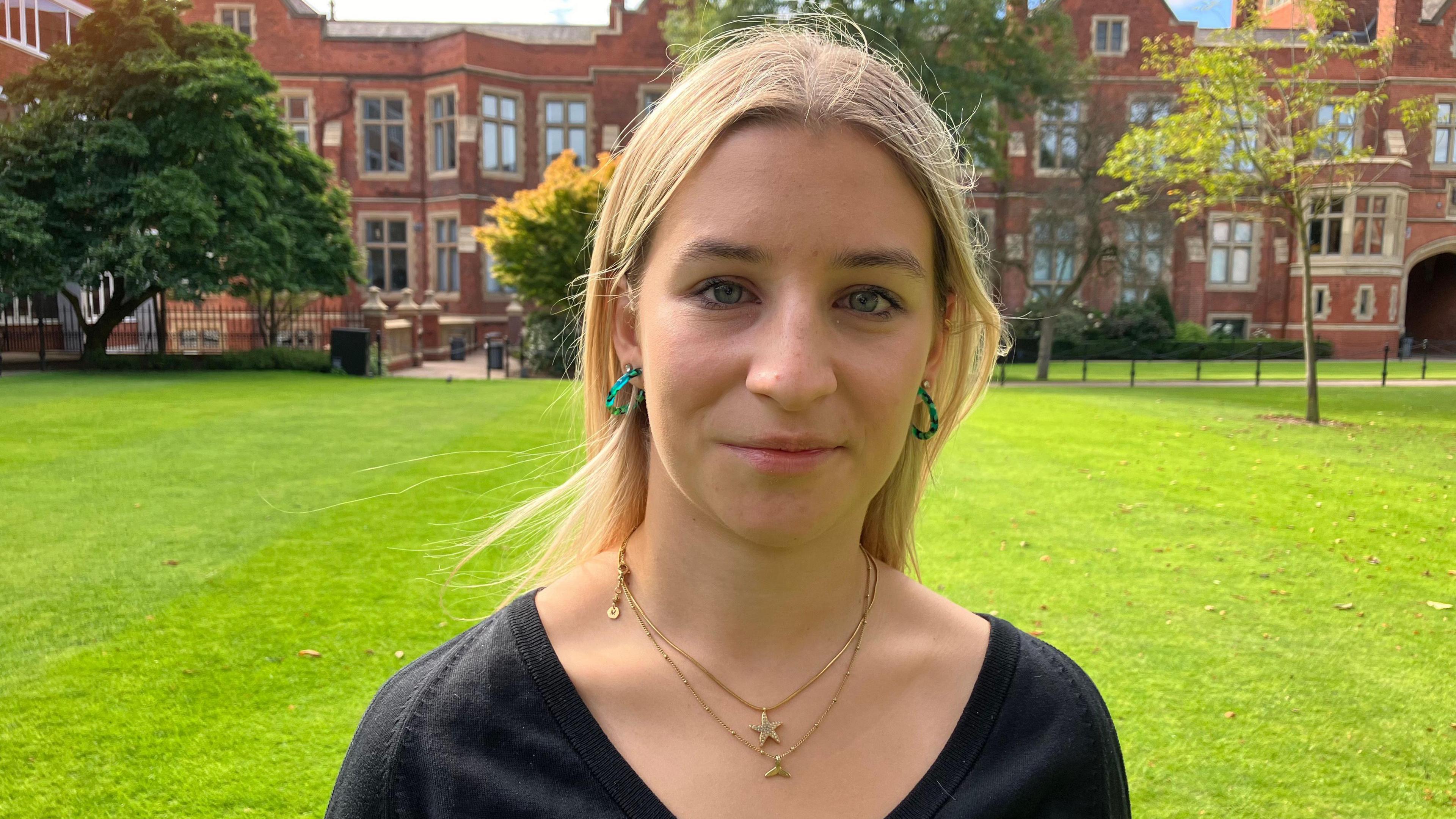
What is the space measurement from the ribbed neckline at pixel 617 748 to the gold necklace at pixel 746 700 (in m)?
0.14

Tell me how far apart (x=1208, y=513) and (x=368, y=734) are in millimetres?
8111

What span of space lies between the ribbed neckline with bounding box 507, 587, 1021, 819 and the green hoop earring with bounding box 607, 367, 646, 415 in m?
0.32

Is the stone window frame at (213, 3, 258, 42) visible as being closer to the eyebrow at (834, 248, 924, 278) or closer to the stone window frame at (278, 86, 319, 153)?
the stone window frame at (278, 86, 319, 153)

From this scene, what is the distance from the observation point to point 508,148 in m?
34.3

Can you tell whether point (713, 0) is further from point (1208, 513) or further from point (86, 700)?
point (86, 700)

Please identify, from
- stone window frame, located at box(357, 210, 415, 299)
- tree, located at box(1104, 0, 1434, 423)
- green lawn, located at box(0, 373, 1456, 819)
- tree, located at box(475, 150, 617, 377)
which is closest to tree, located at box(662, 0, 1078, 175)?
tree, located at box(475, 150, 617, 377)

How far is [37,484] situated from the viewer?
7766 mm

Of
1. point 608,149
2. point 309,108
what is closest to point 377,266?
point 309,108

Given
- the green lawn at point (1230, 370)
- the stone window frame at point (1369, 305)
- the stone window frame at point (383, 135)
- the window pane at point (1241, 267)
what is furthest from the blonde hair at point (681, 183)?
the window pane at point (1241, 267)

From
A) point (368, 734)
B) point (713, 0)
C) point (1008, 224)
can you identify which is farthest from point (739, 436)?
point (1008, 224)

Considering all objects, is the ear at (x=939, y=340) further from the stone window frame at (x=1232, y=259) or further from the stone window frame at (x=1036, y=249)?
the stone window frame at (x=1232, y=259)

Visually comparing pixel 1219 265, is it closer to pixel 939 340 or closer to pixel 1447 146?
pixel 1447 146

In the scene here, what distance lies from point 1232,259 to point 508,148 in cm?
2580

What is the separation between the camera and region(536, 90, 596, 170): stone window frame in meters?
34.6
